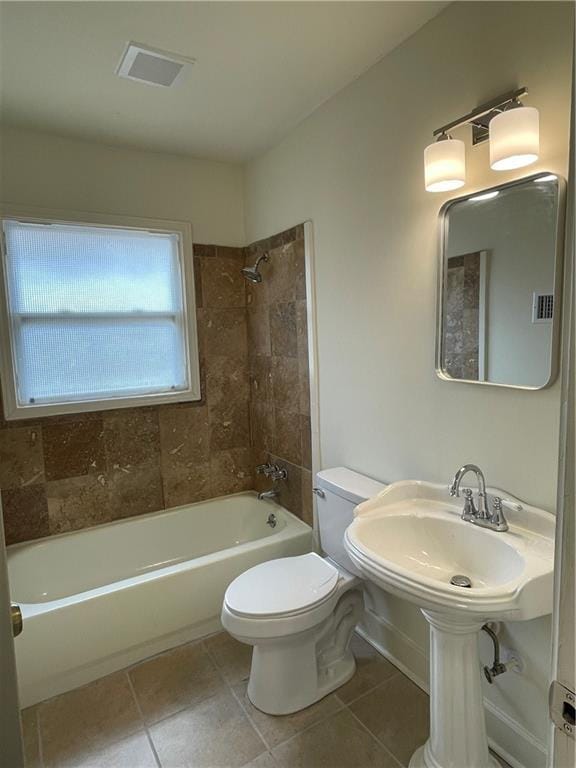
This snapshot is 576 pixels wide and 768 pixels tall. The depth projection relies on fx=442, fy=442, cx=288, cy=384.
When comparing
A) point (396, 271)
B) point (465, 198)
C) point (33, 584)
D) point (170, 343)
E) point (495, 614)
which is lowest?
point (33, 584)

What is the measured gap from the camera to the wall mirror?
4.27ft

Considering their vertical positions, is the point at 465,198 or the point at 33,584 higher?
the point at 465,198

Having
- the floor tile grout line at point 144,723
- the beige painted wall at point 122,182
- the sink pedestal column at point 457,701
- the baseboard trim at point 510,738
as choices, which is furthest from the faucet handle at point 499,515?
the beige painted wall at point 122,182

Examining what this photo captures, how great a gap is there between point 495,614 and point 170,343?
87.5 inches

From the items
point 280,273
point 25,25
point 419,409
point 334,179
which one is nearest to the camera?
point 25,25

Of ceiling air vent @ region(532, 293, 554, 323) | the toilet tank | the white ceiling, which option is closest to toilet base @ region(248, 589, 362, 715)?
the toilet tank

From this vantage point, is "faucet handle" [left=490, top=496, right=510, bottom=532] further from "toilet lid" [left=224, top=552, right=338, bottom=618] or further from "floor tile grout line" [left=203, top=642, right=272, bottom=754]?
"floor tile grout line" [left=203, top=642, right=272, bottom=754]

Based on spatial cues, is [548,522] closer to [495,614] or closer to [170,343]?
[495,614]

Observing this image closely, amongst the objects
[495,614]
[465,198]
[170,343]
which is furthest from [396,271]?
[170,343]

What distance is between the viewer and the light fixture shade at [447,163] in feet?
4.68

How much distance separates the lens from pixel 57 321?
241 cm

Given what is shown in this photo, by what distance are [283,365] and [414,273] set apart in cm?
108

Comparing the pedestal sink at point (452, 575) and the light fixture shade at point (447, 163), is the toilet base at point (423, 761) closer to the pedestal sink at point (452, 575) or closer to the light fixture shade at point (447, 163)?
the pedestal sink at point (452, 575)

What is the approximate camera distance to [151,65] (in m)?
1.76
